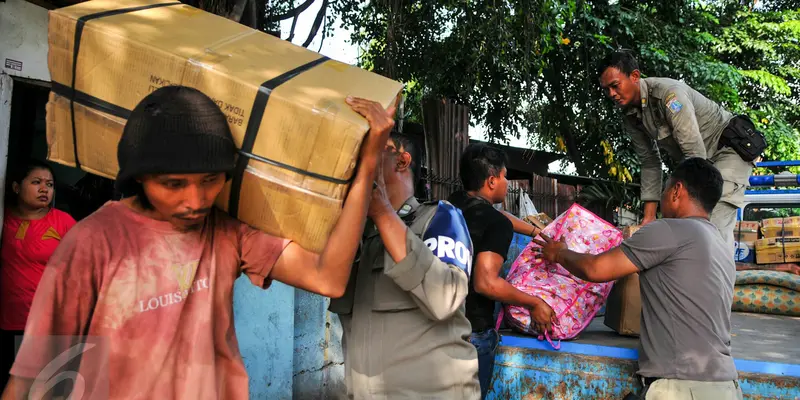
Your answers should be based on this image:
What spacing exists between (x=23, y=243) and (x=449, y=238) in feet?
10.4

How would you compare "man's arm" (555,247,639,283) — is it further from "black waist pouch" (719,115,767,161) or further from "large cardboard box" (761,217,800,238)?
"large cardboard box" (761,217,800,238)

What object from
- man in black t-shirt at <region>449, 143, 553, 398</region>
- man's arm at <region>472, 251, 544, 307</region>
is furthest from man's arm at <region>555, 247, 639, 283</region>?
man's arm at <region>472, 251, 544, 307</region>

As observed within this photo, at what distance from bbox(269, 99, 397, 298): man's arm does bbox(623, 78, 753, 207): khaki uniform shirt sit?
274 centimetres

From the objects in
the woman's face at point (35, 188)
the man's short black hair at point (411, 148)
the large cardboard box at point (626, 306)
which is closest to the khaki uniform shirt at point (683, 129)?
Result: the large cardboard box at point (626, 306)

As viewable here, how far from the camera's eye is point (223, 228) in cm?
149

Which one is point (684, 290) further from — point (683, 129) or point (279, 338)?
point (279, 338)

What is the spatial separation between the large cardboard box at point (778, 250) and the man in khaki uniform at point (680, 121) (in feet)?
8.22

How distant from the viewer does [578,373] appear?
2977 mm

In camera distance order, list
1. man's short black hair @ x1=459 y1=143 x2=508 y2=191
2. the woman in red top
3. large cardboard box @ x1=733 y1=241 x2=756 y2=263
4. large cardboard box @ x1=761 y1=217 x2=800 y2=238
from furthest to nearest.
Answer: large cardboard box @ x1=733 y1=241 x2=756 y2=263 < large cardboard box @ x1=761 y1=217 x2=800 y2=238 < the woman in red top < man's short black hair @ x1=459 y1=143 x2=508 y2=191

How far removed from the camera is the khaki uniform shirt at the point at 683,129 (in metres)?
3.57

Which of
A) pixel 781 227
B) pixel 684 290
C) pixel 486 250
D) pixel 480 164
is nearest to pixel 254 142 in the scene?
pixel 486 250

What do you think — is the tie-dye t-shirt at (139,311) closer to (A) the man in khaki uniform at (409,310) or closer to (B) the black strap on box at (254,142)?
(B) the black strap on box at (254,142)

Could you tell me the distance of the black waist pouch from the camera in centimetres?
362

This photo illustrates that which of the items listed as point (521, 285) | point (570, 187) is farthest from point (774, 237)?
point (570, 187)
